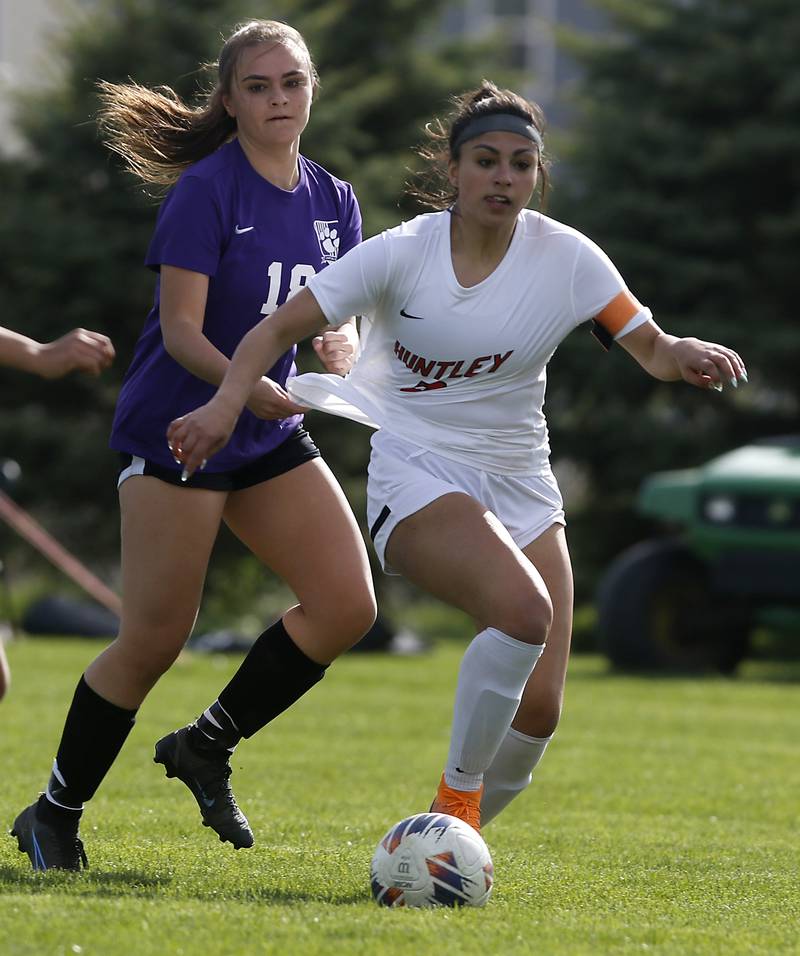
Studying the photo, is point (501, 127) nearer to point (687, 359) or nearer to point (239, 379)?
point (687, 359)

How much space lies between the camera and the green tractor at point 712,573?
1309 cm

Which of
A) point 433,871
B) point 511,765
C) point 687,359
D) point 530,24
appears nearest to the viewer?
point 433,871

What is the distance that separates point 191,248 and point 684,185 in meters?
16.6

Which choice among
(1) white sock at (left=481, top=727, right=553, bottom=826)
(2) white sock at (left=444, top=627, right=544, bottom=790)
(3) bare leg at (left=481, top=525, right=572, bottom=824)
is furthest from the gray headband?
(1) white sock at (left=481, top=727, right=553, bottom=826)

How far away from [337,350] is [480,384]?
551 millimetres

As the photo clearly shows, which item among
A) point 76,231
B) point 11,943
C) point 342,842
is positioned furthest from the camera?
point 76,231

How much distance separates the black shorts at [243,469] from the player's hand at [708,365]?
1073 mm

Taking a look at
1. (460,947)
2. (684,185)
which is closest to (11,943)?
(460,947)

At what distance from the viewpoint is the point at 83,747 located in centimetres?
516

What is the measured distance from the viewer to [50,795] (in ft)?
16.9

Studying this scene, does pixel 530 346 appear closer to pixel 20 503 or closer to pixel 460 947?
pixel 460 947

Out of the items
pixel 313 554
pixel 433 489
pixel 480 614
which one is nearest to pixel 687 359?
pixel 433 489

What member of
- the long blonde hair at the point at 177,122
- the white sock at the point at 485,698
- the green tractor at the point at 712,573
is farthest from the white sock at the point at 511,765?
the green tractor at the point at 712,573

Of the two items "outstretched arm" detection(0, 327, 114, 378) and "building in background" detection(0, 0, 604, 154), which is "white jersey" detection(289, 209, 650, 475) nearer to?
"outstretched arm" detection(0, 327, 114, 378)
